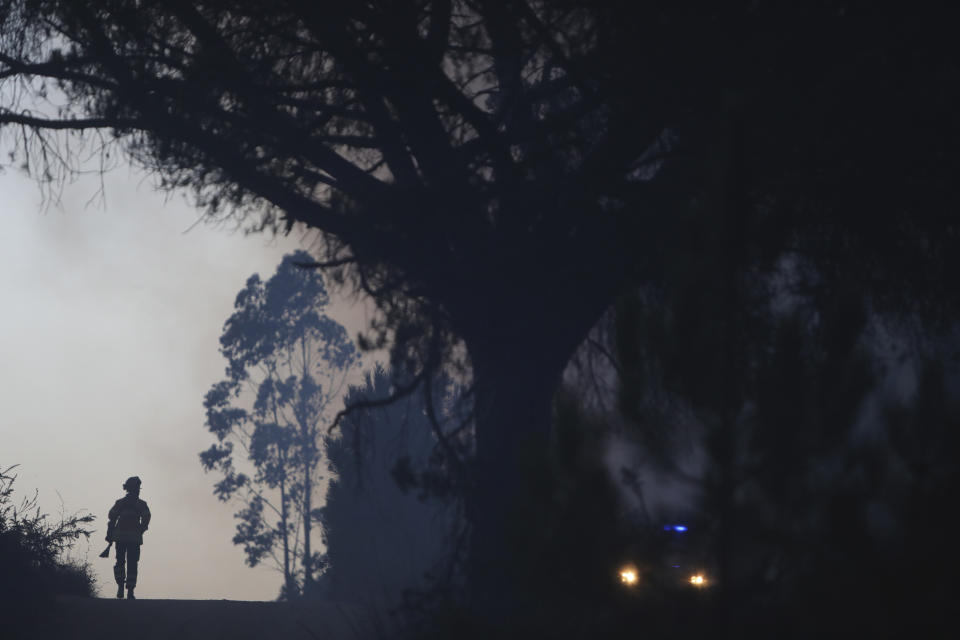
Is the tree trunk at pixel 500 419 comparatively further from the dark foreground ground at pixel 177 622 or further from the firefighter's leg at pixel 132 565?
the firefighter's leg at pixel 132 565

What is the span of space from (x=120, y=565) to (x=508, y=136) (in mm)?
10425

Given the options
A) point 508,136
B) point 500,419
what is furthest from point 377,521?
point 508,136

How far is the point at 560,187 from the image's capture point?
7859 mm

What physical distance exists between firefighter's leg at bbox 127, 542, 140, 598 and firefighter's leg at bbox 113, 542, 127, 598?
0.11 meters

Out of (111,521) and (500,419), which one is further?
(111,521)

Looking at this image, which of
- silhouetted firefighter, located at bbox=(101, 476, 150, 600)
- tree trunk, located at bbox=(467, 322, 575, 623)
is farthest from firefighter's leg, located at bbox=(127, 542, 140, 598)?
tree trunk, located at bbox=(467, 322, 575, 623)

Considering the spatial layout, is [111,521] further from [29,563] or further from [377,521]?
[377,521]

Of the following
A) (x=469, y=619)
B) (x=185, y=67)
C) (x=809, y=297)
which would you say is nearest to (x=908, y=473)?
(x=469, y=619)

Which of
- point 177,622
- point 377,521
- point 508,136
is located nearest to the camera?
point 508,136

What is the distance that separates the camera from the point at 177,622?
35.8 ft

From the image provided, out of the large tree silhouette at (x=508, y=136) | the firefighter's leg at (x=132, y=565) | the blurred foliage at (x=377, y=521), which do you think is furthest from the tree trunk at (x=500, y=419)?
the blurred foliage at (x=377, y=521)

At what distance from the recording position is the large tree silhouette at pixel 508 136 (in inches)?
271

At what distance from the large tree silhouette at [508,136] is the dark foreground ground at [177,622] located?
3425 millimetres

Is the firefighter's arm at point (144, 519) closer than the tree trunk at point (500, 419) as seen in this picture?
No
